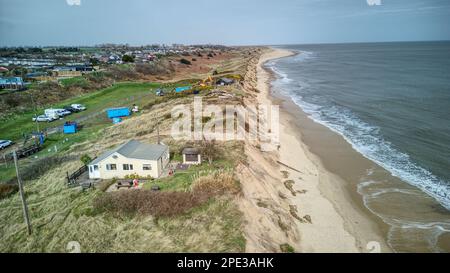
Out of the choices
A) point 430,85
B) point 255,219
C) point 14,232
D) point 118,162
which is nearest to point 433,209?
point 255,219

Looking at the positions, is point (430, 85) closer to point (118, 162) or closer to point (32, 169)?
point (118, 162)

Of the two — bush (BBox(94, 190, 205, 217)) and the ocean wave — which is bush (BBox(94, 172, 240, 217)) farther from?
the ocean wave

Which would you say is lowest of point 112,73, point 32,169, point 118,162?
point 32,169

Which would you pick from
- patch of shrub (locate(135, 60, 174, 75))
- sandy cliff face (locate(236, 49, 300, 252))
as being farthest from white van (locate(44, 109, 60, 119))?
patch of shrub (locate(135, 60, 174, 75))

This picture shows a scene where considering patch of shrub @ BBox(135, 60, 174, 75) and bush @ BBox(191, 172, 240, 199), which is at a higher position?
patch of shrub @ BBox(135, 60, 174, 75)

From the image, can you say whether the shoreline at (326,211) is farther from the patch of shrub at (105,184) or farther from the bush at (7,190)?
the bush at (7,190)

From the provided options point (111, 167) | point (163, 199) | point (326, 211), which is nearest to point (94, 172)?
point (111, 167)

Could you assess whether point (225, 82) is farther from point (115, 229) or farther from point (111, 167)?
point (115, 229)
